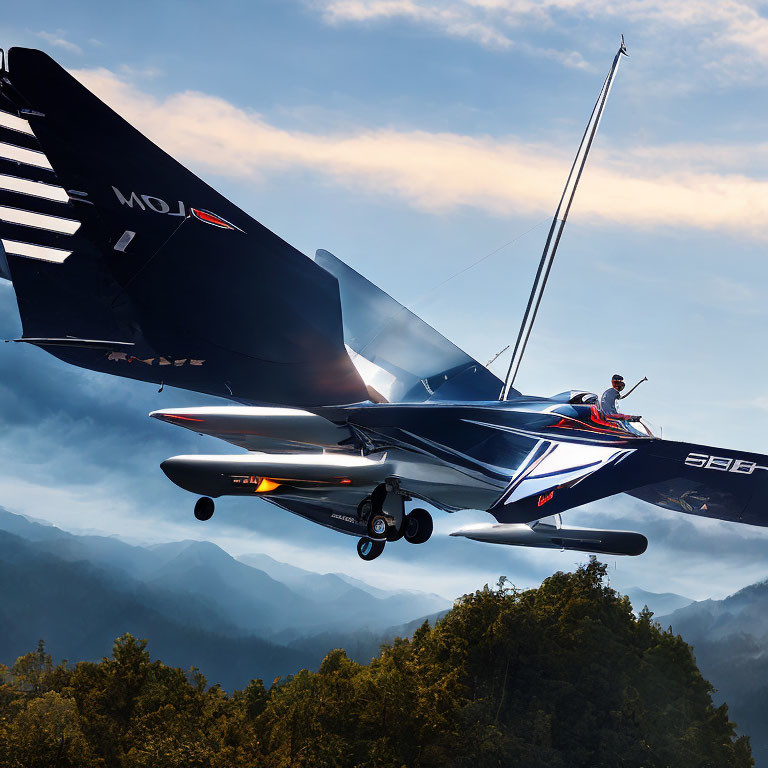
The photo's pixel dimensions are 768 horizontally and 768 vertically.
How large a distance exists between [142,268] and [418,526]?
9.15 meters

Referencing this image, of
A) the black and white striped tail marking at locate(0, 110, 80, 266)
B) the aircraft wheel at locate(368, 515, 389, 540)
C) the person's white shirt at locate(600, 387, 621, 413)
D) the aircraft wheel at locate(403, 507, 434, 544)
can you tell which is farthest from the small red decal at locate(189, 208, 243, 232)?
the person's white shirt at locate(600, 387, 621, 413)

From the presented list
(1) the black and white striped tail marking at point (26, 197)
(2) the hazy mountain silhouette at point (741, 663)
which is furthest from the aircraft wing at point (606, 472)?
(2) the hazy mountain silhouette at point (741, 663)

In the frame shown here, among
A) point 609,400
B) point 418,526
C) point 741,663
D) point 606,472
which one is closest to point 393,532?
point 418,526

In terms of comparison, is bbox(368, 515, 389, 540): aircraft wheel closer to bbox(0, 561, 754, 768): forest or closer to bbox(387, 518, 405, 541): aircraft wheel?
bbox(387, 518, 405, 541): aircraft wheel

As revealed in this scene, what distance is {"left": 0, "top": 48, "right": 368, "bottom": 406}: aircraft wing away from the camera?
19.7 meters

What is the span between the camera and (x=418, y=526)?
23.6m

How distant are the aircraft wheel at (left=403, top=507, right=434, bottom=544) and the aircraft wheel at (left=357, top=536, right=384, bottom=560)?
765mm

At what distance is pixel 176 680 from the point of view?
5344 cm

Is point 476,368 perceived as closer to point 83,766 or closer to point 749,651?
point 83,766

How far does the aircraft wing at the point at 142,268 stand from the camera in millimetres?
19703

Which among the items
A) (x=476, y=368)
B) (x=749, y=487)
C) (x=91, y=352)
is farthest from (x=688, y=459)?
(x=91, y=352)

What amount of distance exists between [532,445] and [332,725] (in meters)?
34.8

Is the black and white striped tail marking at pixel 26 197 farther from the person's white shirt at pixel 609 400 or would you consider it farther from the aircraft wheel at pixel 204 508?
the person's white shirt at pixel 609 400

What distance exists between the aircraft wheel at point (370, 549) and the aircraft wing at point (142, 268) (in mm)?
3585
